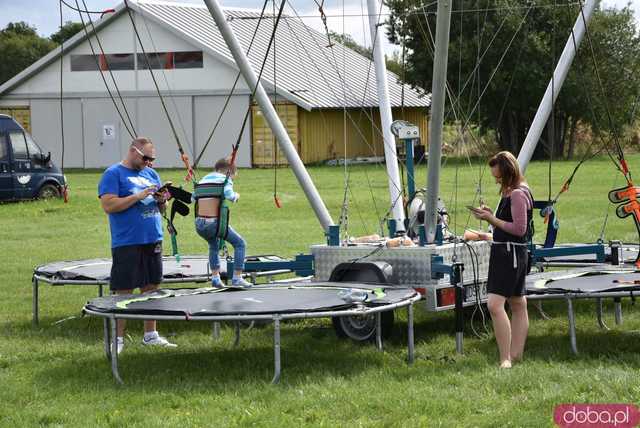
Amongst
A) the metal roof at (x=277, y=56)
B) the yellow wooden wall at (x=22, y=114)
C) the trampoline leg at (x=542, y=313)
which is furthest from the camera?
the yellow wooden wall at (x=22, y=114)

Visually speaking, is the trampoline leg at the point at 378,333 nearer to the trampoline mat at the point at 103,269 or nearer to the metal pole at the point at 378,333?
the metal pole at the point at 378,333

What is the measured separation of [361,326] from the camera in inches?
378

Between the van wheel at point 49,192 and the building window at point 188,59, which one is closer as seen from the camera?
the van wheel at point 49,192

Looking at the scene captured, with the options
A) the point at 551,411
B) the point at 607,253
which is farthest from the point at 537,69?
the point at 551,411

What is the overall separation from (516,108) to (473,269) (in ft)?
110

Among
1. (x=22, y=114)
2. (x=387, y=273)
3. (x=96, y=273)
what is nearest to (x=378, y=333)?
(x=387, y=273)

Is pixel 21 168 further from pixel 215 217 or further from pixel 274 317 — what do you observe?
pixel 274 317

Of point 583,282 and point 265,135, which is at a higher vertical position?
point 265,135

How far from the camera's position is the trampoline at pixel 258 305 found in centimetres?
803

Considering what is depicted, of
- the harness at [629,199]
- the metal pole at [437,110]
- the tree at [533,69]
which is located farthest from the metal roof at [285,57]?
the metal pole at [437,110]

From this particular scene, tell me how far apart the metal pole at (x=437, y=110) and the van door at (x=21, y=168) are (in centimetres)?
1927

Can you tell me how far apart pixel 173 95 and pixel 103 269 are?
33.2 metres

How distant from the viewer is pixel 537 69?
136 ft

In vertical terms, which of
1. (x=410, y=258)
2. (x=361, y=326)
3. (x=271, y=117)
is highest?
(x=271, y=117)
